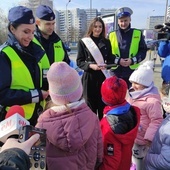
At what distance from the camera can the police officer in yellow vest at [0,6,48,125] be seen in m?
2.12

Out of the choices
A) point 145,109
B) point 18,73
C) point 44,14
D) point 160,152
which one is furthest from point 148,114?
point 44,14

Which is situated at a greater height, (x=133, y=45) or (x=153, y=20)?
(x=133, y=45)

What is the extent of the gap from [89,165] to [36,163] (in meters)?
0.71

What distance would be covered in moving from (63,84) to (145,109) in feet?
3.78

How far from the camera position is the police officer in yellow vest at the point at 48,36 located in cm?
288

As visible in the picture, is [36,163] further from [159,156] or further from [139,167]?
[139,167]

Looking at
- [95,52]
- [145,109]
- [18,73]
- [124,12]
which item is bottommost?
[145,109]

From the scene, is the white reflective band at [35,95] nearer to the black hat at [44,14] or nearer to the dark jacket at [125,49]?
the black hat at [44,14]

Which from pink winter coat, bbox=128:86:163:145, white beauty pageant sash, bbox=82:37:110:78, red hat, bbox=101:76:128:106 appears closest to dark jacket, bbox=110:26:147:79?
white beauty pageant sash, bbox=82:37:110:78

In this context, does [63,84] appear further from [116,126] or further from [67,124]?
[116,126]

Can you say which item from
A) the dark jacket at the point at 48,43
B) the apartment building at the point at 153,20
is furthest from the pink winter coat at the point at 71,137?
the apartment building at the point at 153,20

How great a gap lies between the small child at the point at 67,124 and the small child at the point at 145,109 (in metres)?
0.83

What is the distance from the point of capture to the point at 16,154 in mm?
1048

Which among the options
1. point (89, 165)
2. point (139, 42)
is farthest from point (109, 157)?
point (139, 42)
